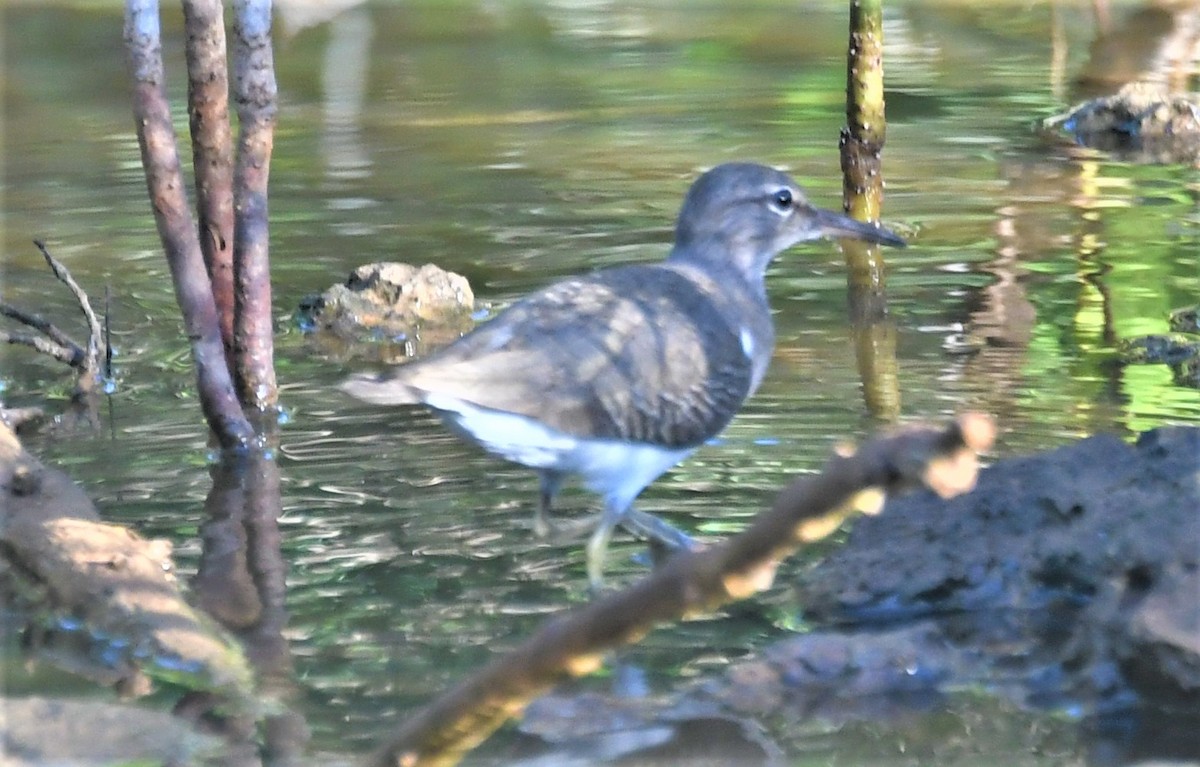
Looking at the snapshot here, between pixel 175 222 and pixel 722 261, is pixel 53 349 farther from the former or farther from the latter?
pixel 722 261

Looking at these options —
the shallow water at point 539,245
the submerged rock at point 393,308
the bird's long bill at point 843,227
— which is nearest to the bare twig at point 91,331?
the shallow water at point 539,245

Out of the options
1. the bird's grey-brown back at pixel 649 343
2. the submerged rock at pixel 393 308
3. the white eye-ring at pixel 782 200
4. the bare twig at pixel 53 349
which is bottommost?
the submerged rock at pixel 393 308

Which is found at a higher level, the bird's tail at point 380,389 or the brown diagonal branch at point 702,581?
the brown diagonal branch at point 702,581

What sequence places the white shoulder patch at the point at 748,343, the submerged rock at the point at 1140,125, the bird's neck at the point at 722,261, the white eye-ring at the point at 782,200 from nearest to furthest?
the white shoulder patch at the point at 748,343 < the bird's neck at the point at 722,261 < the white eye-ring at the point at 782,200 < the submerged rock at the point at 1140,125

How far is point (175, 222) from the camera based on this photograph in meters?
6.63

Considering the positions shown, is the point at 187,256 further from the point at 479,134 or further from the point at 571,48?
the point at 571,48

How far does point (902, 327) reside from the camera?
860 centimetres

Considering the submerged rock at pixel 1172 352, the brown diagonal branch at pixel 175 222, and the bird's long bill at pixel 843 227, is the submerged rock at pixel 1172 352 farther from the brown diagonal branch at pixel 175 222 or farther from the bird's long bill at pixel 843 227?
the brown diagonal branch at pixel 175 222

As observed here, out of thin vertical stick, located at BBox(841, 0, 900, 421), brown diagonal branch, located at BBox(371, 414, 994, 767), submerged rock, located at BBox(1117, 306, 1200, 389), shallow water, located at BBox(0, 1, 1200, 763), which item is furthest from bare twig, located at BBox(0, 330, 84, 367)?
brown diagonal branch, located at BBox(371, 414, 994, 767)

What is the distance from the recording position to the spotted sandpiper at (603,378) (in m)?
5.52

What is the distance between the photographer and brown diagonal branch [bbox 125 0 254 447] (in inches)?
254

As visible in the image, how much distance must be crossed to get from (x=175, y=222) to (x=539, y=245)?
3749mm

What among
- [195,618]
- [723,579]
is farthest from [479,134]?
[723,579]

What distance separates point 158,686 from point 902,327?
179 inches
